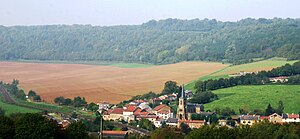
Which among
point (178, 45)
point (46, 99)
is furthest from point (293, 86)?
point (178, 45)

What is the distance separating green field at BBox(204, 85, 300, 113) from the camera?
61969 mm

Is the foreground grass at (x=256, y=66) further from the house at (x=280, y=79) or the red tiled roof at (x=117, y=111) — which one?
the red tiled roof at (x=117, y=111)

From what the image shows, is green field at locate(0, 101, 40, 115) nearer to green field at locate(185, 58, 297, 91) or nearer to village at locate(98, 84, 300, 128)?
village at locate(98, 84, 300, 128)

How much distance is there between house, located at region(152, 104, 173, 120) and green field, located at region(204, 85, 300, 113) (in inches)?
169

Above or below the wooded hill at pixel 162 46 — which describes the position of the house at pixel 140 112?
below

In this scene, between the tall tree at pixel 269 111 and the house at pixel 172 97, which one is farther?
the house at pixel 172 97

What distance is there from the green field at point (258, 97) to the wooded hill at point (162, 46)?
1304 inches

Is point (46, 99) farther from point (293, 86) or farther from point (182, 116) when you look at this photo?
point (293, 86)

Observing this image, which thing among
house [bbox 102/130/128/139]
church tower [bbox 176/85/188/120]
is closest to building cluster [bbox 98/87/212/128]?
church tower [bbox 176/85/188/120]

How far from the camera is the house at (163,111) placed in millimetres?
62312

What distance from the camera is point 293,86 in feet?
232

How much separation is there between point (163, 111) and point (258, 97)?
11323 millimetres

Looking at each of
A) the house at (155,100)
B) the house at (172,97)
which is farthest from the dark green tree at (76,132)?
the house at (172,97)

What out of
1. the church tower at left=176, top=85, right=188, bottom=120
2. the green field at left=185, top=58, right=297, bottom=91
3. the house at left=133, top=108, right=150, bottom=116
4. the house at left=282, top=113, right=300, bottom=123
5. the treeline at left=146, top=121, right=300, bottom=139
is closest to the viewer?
the treeline at left=146, top=121, right=300, bottom=139
